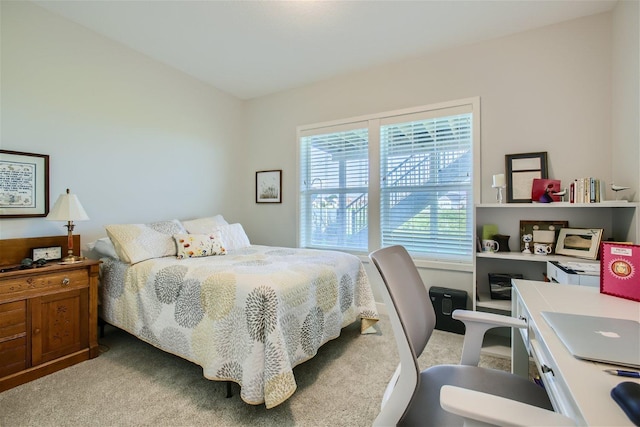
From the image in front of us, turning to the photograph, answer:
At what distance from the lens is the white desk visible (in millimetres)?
600

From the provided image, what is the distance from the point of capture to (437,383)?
1.07 m

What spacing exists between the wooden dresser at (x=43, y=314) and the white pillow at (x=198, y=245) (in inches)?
24.1

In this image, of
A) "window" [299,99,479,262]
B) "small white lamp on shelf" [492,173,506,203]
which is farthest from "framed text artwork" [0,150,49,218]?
"small white lamp on shelf" [492,173,506,203]

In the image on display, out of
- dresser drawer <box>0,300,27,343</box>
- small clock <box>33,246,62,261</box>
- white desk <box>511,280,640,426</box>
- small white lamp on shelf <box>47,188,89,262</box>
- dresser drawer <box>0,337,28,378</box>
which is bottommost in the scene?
dresser drawer <box>0,337,28,378</box>

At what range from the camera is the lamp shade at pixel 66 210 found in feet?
6.86

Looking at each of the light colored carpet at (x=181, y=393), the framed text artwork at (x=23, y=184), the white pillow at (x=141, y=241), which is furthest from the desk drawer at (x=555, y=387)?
the framed text artwork at (x=23, y=184)

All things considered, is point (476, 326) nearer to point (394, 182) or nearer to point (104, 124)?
point (394, 182)

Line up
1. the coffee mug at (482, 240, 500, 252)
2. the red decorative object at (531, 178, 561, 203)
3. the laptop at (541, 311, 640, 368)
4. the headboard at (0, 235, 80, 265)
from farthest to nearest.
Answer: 1. the coffee mug at (482, 240, 500, 252)
2. the red decorative object at (531, 178, 561, 203)
3. the headboard at (0, 235, 80, 265)
4. the laptop at (541, 311, 640, 368)

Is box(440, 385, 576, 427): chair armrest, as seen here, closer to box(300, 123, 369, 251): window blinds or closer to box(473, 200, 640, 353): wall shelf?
box(473, 200, 640, 353): wall shelf

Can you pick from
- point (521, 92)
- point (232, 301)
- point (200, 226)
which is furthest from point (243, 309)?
point (521, 92)

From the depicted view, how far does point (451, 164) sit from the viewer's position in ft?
9.32

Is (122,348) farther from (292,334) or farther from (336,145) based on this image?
(336,145)

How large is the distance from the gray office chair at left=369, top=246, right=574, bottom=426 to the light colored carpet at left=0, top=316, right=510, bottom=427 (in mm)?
737

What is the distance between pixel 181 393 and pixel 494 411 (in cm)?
182
